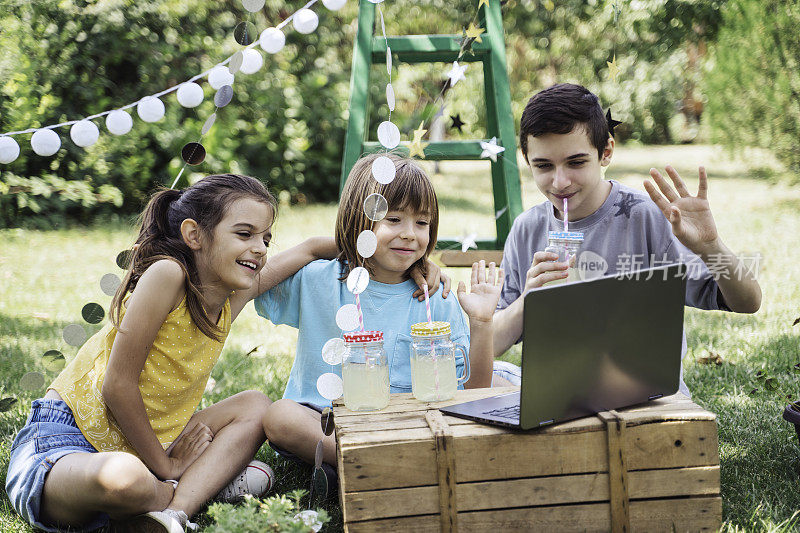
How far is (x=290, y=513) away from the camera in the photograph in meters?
1.86

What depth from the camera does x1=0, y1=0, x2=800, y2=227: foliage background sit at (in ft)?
17.0

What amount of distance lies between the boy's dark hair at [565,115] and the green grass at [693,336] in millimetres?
871

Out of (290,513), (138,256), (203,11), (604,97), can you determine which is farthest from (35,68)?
(604,97)

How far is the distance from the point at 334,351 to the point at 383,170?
48 cm

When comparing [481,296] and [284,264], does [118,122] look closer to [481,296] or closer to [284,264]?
[284,264]

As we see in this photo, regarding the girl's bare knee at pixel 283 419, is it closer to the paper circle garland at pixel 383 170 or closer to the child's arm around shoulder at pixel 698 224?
the paper circle garland at pixel 383 170

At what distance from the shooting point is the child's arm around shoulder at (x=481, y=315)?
2.14m

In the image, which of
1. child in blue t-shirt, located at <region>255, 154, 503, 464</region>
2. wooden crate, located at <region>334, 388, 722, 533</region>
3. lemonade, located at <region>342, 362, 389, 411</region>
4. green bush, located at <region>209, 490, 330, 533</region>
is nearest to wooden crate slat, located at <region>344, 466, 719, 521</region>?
wooden crate, located at <region>334, 388, 722, 533</region>

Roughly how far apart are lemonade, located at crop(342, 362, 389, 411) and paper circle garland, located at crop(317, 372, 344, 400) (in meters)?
0.05

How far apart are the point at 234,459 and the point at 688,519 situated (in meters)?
1.21

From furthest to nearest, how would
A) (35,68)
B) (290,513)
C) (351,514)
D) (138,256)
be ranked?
1. (35,68)
2. (138,256)
3. (290,513)
4. (351,514)

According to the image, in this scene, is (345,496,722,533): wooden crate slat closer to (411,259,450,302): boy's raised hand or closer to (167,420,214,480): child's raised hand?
(167,420,214,480): child's raised hand

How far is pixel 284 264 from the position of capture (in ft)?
7.55

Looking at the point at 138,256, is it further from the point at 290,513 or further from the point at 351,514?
the point at 351,514
